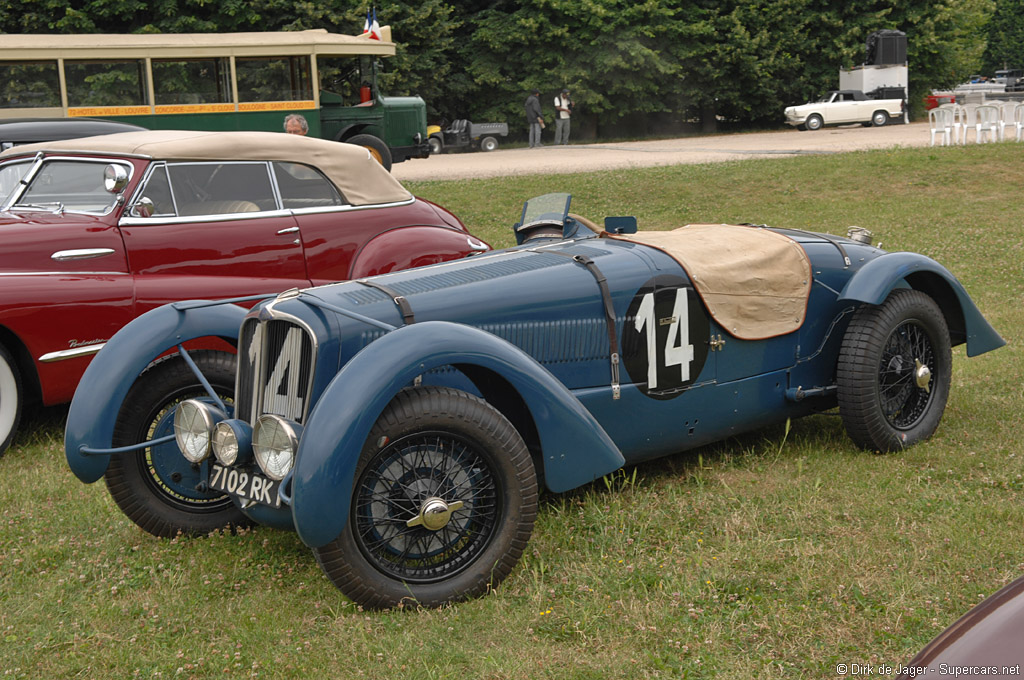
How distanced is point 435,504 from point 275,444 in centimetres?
62

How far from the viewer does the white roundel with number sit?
168 inches

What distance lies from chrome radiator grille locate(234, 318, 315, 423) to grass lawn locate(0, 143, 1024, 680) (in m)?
0.63

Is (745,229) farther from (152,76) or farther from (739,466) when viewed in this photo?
(152,76)

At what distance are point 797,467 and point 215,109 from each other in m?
14.3

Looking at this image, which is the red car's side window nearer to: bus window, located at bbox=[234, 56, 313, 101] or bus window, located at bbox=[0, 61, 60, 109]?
bus window, located at bbox=[0, 61, 60, 109]

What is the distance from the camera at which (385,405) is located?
3283mm

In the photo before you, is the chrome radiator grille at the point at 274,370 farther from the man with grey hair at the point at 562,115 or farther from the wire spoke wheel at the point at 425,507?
the man with grey hair at the point at 562,115

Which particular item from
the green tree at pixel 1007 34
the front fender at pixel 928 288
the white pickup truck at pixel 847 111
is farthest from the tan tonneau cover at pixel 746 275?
the green tree at pixel 1007 34

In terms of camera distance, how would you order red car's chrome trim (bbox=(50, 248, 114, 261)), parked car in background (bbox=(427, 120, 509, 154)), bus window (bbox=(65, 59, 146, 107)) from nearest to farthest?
1. red car's chrome trim (bbox=(50, 248, 114, 261))
2. bus window (bbox=(65, 59, 146, 107))
3. parked car in background (bbox=(427, 120, 509, 154))

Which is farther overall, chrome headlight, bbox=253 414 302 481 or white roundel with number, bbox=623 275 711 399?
white roundel with number, bbox=623 275 711 399

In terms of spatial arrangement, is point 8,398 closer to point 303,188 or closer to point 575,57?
point 303,188

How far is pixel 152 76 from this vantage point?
1606 centimetres

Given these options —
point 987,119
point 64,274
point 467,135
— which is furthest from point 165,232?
point 467,135

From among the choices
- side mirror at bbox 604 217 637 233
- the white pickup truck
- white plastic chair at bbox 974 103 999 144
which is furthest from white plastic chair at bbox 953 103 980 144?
side mirror at bbox 604 217 637 233
